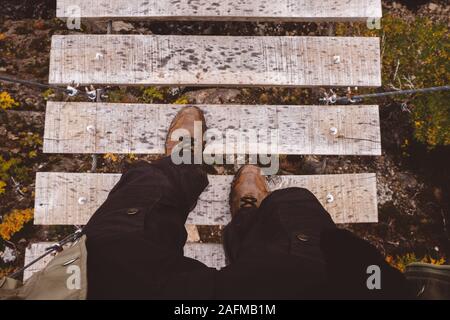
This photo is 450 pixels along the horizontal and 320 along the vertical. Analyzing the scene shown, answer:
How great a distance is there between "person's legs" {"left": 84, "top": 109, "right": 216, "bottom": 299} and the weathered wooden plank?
0.63 feet

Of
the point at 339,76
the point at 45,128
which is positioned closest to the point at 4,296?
the point at 45,128

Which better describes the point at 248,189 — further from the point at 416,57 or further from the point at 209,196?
the point at 416,57

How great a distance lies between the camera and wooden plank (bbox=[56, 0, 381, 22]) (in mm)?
2695

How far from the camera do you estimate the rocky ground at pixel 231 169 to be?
281 cm

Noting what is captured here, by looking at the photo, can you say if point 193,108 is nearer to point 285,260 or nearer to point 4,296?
point 285,260

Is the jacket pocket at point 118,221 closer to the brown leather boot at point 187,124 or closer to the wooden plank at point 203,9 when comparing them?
the brown leather boot at point 187,124

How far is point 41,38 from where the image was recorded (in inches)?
117

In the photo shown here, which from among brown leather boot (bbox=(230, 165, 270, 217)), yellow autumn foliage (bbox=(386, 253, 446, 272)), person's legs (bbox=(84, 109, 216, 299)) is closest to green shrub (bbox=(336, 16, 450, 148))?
yellow autumn foliage (bbox=(386, 253, 446, 272))

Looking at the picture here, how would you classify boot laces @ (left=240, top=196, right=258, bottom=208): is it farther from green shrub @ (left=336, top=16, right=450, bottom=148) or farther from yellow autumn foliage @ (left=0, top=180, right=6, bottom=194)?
yellow autumn foliage @ (left=0, top=180, right=6, bottom=194)

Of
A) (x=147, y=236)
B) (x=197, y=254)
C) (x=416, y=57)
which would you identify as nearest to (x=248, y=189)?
(x=197, y=254)

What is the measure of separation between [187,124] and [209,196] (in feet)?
1.68

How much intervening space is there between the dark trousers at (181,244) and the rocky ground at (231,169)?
513 mm
